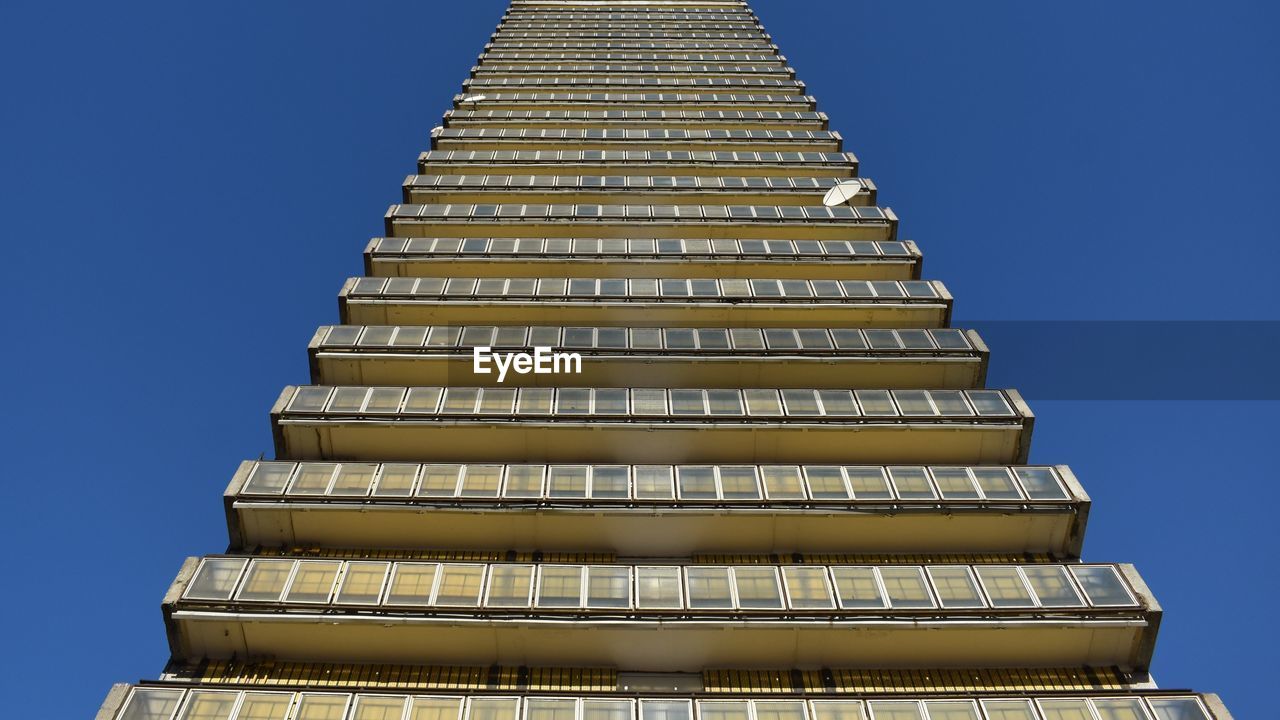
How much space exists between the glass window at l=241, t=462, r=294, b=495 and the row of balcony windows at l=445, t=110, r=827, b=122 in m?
40.6

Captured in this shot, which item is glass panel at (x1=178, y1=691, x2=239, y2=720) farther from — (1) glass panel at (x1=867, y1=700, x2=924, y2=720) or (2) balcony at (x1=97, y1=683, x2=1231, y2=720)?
(1) glass panel at (x1=867, y1=700, x2=924, y2=720)

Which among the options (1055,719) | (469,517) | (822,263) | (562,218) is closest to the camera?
(1055,719)

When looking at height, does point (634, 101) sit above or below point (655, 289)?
above

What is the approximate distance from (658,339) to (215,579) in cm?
1776

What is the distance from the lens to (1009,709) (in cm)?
1861

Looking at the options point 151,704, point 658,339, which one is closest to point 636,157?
point 658,339

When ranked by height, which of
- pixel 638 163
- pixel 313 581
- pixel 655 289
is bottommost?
pixel 313 581

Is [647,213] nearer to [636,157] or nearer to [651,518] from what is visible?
[636,157]

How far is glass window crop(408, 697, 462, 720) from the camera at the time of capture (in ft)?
59.7

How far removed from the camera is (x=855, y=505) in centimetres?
2370

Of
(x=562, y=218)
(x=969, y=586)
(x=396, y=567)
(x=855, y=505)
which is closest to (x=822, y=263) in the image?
(x=562, y=218)

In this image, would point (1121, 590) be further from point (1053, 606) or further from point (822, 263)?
point (822, 263)

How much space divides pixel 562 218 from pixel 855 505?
82.0 ft

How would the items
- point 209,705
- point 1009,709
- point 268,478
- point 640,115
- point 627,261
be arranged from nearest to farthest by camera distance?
1. point 209,705
2. point 1009,709
3. point 268,478
4. point 627,261
5. point 640,115
